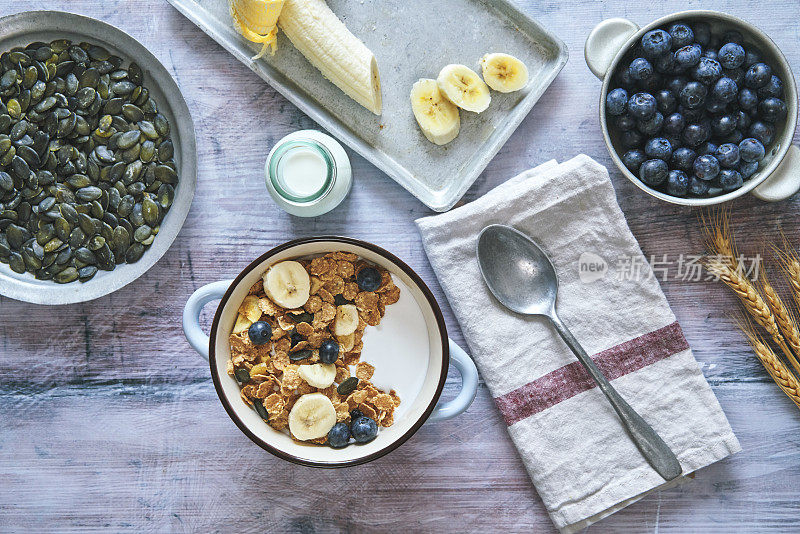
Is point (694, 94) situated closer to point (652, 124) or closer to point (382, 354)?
point (652, 124)

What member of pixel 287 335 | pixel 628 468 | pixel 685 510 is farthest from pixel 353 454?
pixel 685 510

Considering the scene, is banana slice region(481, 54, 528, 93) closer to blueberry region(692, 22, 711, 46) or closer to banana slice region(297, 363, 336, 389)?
blueberry region(692, 22, 711, 46)

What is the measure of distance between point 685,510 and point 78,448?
1.09 meters

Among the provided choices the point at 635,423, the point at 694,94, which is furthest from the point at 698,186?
the point at 635,423

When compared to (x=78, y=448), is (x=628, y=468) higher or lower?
higher

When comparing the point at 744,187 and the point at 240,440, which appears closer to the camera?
the point at 744,187

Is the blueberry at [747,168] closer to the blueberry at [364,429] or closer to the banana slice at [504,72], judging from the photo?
the banana slice at [504,72]

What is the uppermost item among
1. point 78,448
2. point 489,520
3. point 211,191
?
point 211,191

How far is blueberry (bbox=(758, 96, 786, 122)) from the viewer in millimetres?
983

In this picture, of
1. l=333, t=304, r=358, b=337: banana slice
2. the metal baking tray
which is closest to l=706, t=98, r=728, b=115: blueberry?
the metal baking tray

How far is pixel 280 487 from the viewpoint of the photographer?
115 centimetres

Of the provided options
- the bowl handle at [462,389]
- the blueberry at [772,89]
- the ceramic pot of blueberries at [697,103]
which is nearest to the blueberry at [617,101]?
the ceramic pot of blueberries at [697,103]

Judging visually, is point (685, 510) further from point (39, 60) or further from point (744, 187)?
point (39, 60)

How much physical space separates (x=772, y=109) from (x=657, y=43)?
205mm
